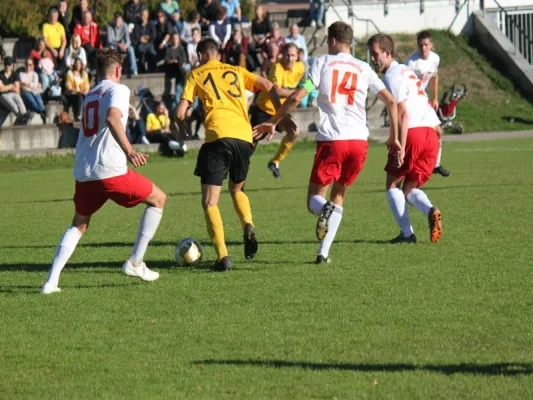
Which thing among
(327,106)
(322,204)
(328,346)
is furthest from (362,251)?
(328,346)

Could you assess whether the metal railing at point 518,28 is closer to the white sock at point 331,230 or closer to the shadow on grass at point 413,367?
the white sock at point 331,230

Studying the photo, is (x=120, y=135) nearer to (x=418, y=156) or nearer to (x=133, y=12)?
(x=418, y=156)

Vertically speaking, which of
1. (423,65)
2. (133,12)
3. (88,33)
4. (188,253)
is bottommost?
(188,253)

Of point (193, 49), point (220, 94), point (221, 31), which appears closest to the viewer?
point (220, 94)

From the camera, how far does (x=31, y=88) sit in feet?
85.2

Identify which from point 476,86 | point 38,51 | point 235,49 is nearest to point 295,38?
point 235,49

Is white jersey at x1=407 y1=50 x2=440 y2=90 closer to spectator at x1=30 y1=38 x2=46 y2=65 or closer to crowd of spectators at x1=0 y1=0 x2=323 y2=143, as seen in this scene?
crowd of spectators at x1=0 y1=0 x2=323 y2=143

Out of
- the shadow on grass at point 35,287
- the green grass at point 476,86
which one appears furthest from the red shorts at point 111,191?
the green grass at point 476,86

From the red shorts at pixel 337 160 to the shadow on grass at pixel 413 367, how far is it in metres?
3.79

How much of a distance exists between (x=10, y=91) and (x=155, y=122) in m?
3.33

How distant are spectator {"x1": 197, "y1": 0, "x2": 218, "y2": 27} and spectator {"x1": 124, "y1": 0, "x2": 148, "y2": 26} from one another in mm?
1931

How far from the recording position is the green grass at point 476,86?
3084cm

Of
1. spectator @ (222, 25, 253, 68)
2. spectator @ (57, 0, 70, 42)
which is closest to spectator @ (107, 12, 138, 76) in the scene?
spectator @ (57, 0, 70, 42)

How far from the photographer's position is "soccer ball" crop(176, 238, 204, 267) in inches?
406
